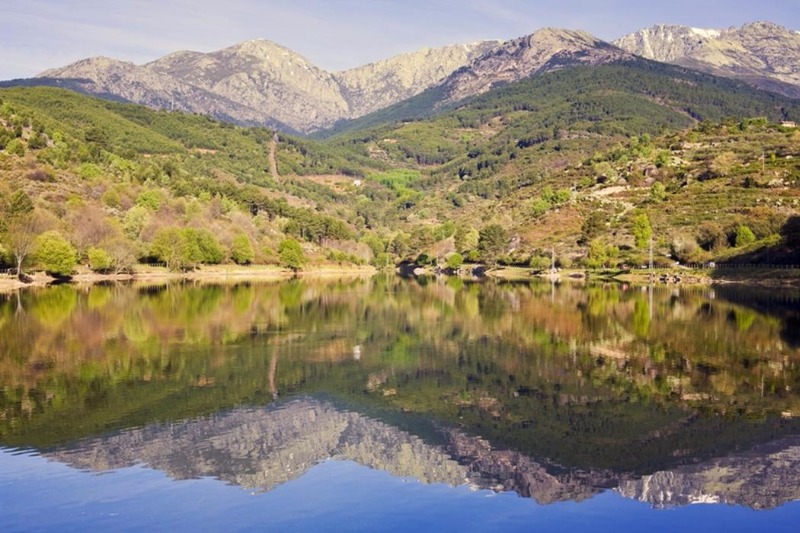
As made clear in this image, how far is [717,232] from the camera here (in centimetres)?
11306

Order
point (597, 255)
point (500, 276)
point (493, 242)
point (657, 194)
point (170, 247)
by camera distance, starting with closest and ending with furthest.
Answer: point (170, 247), point (597, 255), point (657, 194), point (500, 276), point (493, 242)

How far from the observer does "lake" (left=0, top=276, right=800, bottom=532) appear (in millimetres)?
18188

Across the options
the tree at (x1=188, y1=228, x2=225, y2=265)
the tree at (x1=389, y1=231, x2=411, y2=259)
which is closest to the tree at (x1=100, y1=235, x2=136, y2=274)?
the tree at (x1=188, y1=228, x2=225, y2=265)

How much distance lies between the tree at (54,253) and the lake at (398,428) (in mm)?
48462

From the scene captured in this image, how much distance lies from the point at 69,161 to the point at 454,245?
263 ft

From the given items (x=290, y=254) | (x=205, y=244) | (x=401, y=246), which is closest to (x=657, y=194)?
(x=290, y=254)

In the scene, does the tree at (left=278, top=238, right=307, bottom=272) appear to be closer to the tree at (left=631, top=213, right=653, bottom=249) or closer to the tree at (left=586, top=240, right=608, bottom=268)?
the tree at (left=586, top=240, right=608, bottom=268)

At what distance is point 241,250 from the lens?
130250mm

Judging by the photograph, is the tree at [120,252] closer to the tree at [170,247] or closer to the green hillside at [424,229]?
the green hillside at [424,229]

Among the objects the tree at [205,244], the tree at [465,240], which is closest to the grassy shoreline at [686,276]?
the tree at [465,240]

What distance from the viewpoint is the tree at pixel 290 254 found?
450 ft

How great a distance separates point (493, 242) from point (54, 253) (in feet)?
267

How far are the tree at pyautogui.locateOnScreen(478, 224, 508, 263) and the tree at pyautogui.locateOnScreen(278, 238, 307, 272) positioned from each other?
3627 cm

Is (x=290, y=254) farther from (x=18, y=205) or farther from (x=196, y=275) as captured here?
(x=18, y=205)
